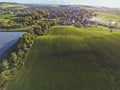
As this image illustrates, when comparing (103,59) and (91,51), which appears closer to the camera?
(103,59)

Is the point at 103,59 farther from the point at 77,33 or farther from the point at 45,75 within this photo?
the point at 77,33

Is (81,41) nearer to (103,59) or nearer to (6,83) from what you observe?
(103,59)

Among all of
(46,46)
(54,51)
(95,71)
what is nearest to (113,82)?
(95,71)

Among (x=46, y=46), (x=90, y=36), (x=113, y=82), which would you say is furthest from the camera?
(x=90, y=36)

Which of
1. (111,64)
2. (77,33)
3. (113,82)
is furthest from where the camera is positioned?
(77,33)

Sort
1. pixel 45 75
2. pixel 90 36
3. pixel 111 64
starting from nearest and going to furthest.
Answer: pixel 45 75 → pixel 111 64 → pixel 90 36

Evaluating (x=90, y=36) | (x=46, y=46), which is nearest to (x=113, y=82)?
(x=46, y=46)
